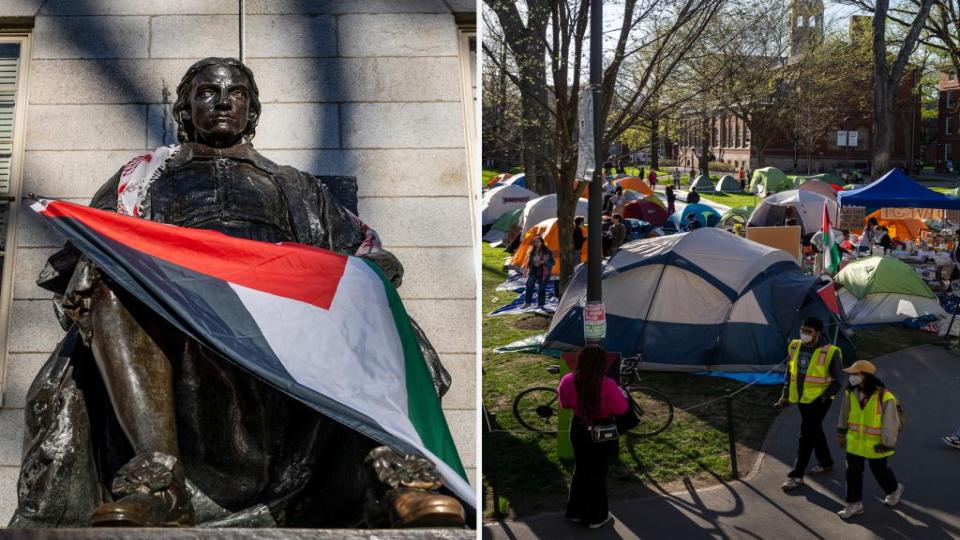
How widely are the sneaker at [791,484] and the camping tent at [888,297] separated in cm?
778

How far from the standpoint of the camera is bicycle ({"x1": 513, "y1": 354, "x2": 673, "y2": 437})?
1066 cm

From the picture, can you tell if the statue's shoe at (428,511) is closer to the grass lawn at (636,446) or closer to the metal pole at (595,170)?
the grass lawn at (636,446)

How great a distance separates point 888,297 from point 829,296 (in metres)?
3.70

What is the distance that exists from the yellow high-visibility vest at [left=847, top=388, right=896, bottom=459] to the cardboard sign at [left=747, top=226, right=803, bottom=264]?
8.23 meters

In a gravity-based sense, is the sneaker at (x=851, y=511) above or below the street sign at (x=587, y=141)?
below

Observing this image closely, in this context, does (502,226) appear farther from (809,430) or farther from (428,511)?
(428,511)

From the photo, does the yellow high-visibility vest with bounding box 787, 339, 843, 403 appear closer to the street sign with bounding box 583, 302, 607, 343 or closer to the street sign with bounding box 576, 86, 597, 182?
the street sign with bounding box 583, 302, 607, 343

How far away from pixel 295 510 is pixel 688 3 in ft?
34.2

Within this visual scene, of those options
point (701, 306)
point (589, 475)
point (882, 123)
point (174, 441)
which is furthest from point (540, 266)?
point (174, 441)

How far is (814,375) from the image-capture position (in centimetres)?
918

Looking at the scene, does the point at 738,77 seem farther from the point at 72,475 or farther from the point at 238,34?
the point at 72,475

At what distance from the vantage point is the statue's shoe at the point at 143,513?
3.07 meters

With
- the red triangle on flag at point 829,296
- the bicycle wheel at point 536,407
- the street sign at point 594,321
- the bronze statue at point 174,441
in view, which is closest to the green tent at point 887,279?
the red triangle on flag at point 829,296

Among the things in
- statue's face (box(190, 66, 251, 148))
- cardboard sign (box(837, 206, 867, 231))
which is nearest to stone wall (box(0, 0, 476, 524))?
statue's face (box(190, 66, 251, 148))
